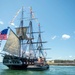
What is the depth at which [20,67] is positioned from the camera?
8350 cm

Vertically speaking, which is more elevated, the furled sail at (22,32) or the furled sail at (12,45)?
the furled sail at (22,32)

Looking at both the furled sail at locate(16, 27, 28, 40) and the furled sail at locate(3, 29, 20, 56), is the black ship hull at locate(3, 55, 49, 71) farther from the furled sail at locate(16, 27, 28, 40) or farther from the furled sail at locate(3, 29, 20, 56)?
the furled sail at locate(16, 27, 28, 40)

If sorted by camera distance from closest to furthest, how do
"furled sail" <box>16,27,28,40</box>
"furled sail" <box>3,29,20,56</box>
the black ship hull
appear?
"furled sail" <box>3,29,20,56</box> < the black ship hull < "furled sail" <box>16,27,28,40</box>

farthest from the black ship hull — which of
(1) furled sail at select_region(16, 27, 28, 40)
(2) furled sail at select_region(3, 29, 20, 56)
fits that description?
(1) furled sail at select_region(16, 27, 28, 40)

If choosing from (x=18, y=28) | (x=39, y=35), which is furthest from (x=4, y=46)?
(x=39, y=35)

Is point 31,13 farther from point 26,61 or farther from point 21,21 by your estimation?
point 26,61

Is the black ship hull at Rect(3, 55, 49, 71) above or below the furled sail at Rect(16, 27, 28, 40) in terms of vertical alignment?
below

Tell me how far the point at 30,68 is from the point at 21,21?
1248 inches

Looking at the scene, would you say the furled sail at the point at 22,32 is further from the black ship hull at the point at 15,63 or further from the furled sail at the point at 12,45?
the black ship hull at the point at 15,63

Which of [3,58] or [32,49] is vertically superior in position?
[32,49]

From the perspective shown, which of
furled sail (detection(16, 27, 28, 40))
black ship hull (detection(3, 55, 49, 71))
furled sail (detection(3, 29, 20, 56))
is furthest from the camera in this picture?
furled sail (detection(16, 27, 28, 40))

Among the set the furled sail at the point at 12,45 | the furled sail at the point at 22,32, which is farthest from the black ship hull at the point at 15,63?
the furled sail at the point at 22,32

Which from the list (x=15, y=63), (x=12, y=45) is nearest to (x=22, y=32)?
(x=12, y=45)

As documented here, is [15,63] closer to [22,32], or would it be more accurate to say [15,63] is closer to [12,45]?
[12,45]
